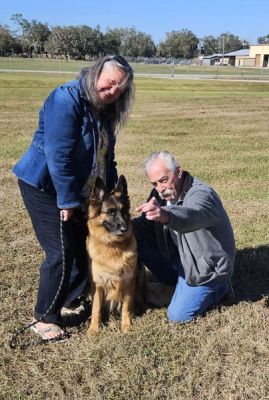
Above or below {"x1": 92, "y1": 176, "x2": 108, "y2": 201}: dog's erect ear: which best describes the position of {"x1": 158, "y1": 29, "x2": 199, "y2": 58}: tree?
above

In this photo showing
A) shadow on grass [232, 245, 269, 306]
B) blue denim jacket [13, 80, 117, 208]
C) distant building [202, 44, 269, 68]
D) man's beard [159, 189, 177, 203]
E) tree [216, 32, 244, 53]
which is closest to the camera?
blue denim jacket [13, 80, 117, 208]

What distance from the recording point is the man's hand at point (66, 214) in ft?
11.2

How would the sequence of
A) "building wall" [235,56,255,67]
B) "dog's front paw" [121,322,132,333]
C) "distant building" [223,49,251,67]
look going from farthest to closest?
1. "distant building" [223,49,251,67]
2. "building wall" [235,56,255,67]
3. "dog's front paw" [121,322,132,333]

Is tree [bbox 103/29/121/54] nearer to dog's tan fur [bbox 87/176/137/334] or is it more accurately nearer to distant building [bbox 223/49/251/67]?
distant building [bbox 223/49/251/67]

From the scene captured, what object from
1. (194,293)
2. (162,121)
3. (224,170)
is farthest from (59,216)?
(162,121)

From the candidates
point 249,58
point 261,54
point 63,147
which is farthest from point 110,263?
point 249,58

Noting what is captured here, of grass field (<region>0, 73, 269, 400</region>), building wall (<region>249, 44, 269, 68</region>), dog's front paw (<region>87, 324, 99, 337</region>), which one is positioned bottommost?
dog's front paw (<region>87, 324, 99, 337</region>)

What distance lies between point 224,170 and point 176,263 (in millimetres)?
4716

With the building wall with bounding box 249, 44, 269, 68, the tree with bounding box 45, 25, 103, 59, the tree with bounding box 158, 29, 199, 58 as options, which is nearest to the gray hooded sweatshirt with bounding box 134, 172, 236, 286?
the building wall with bounding box 249, 44, 269, 68

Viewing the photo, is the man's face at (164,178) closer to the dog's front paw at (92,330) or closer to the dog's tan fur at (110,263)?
the dog's tan fur at (110,263)

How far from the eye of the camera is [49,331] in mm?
3631

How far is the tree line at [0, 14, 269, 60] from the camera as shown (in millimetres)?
99000

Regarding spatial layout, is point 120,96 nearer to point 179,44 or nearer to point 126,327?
point 126,327

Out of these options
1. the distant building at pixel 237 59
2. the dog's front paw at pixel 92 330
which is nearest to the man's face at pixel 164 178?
the dog's front paw at pixel 92 330
